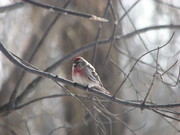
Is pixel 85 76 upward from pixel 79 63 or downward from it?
downward

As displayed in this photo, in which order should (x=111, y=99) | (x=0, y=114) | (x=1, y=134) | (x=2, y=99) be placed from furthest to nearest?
(x=2, y=99)
(x=1, y=134)
(x=0, y=114)
(x=111, y=99)

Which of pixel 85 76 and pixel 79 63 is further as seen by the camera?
pixel 79 63

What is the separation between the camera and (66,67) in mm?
10102

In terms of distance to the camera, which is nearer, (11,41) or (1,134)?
(1,134)

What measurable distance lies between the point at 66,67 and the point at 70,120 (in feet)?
3.74

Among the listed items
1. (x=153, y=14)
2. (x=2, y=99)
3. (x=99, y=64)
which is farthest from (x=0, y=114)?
(x=153, y=14)

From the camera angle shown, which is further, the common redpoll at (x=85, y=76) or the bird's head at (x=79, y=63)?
the bird's head at (x=79, y=63)

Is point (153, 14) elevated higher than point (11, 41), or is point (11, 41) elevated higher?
point (153, 14)

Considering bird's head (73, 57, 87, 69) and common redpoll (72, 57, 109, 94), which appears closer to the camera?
common redpoll (72, 57, 109, 94)

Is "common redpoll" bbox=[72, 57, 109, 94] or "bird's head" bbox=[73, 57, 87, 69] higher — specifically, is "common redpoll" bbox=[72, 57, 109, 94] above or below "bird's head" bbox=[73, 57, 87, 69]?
below

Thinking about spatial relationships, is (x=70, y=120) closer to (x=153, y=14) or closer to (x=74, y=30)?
(x=74, y=30)

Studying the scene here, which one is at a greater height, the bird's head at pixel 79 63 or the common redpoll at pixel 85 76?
the bird's head at pixel 79 63

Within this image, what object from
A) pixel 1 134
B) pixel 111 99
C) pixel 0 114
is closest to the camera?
pixel 111 99

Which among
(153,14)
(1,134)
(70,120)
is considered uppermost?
(153,14)
